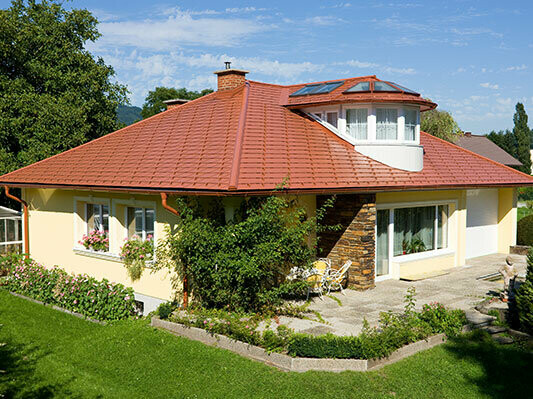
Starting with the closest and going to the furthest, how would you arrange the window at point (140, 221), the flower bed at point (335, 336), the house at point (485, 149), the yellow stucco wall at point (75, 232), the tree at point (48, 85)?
the flower bed at point (335, 336) < the yellow stucco wall at point (75, 232) < the window at point (140, 221) < the tree at point (48, 85) < the house at point (485, 149)

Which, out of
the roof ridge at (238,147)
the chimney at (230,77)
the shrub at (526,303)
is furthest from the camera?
the chimney at (230,77)

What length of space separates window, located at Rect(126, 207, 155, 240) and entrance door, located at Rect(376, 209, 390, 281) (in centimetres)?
616

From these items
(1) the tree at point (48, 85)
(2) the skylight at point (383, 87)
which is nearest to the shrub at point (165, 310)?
(2) the skylight at point (383, 87)

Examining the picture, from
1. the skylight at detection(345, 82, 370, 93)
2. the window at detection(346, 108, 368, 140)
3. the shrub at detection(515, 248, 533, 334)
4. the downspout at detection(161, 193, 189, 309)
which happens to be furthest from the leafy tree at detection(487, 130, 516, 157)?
the downspout at detection(161, 193, 189, 309)

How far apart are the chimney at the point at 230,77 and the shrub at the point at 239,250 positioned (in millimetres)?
7222

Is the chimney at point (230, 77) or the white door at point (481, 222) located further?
the white door at point (481, 222)

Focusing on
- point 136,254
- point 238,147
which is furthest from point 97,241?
point 238,147

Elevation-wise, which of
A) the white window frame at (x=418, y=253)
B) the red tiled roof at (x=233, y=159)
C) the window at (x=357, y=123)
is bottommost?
the white window frame at (x=418, y=253)

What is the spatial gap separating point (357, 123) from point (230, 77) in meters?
4.77

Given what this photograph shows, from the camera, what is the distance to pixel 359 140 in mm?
14820

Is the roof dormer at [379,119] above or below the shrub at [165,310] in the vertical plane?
above

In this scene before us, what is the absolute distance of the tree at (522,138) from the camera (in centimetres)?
6688

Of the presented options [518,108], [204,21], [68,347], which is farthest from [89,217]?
[518,108]

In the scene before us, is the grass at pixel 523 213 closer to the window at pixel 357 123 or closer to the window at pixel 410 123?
the window at pixel 410 123
